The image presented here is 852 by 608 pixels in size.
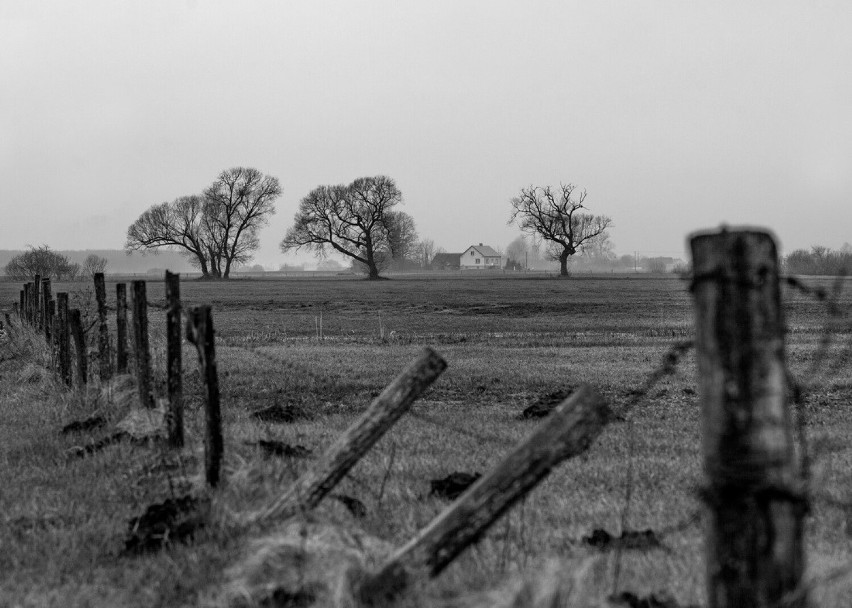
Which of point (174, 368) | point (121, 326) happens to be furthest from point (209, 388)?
point (121, 326)

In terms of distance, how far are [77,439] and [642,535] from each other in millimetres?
5278

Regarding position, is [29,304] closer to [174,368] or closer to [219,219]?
[174,368]

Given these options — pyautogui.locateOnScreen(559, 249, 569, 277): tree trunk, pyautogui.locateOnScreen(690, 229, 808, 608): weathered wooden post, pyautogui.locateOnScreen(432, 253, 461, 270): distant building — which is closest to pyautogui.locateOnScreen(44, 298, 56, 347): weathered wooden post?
pyautogui.locateOnScreen(690, 229, 808, 608): weathered wooden post

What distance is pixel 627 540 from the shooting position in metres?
4.84

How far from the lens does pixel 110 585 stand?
166 inches

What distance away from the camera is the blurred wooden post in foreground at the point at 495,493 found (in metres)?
3.03

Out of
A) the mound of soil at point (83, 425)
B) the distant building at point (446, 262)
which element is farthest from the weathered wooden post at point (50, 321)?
the distant building at point (446, 262)

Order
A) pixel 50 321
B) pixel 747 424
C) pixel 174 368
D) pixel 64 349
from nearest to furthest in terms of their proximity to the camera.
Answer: pixel 747 424
pixel 174 368
pixel 64 349
pixel 50 321

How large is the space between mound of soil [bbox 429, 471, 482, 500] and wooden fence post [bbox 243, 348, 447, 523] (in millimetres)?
1703

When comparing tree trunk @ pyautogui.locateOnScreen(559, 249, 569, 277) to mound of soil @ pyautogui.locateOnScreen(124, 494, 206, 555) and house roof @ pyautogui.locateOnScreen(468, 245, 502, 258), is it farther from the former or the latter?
mound of soil @ pyautogui.locateOnScreen(124, 494, 206, 555)

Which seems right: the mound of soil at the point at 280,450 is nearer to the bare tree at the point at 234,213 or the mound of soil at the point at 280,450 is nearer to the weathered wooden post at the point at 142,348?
the weathered wooden post at the point at 142,348

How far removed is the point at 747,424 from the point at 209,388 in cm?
412

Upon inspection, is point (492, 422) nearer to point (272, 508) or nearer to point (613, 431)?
point (613, 431)

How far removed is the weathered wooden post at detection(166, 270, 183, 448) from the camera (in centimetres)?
690
